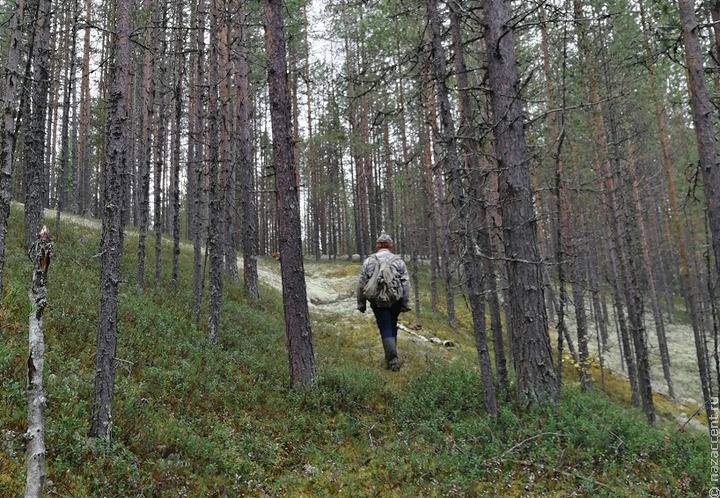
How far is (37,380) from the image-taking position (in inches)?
112

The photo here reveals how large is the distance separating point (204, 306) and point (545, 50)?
49.6ft

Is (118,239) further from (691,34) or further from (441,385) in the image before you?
(691,34)

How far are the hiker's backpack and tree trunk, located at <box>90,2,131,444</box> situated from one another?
14.7 feet

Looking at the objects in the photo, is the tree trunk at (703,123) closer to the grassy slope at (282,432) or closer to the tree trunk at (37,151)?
the grassy slope at (282,432)

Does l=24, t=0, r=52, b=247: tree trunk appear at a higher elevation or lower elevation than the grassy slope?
higher

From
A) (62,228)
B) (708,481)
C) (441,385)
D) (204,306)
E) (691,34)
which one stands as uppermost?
(691,34)

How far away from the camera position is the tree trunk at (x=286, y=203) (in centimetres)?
696

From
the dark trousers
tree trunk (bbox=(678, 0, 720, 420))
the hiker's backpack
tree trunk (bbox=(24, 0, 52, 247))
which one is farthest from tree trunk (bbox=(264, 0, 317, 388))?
tree trunk (bbox=(678, 0, 720, 420))

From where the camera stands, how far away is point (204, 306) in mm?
10719

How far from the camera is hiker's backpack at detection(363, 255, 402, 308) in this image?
8.00 m

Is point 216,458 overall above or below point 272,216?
below

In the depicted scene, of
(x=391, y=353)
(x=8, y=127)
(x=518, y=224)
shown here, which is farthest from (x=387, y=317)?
(x=8, y=127)

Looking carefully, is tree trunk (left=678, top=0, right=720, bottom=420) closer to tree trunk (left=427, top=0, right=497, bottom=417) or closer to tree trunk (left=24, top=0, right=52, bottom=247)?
tree trunk (left=427, top=0, right=497, bottom=417)

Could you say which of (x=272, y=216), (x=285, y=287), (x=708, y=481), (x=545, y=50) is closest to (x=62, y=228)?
(x=285, y=287)
